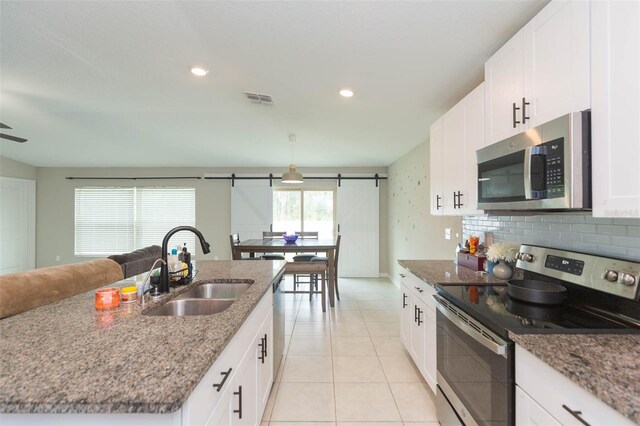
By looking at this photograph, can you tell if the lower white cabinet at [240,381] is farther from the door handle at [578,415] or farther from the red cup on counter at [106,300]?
the door handle at [578,415]

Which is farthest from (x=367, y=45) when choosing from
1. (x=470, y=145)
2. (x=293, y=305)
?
(x=293, y=305)

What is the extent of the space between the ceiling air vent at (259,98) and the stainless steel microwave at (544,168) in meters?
2.00

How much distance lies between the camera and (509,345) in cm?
112

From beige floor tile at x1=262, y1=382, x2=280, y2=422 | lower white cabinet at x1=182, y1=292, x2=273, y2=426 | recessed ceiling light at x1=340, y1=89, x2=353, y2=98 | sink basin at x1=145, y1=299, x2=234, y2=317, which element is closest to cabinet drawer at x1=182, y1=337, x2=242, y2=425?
lower white cabinet at x1=182, y1=292, x2=273, y2=426

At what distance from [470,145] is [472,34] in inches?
26.4

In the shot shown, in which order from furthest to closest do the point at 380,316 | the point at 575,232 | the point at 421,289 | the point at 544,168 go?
the point at 380,316 < the point at 421,289 < the point at 575,232 < the point at 544,168

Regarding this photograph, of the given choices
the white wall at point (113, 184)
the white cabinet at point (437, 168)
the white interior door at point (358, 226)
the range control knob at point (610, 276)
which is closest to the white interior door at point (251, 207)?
the white wall at point (113, 184)

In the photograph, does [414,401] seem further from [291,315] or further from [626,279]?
[291,315]

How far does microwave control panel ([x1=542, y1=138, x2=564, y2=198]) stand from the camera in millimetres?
1191

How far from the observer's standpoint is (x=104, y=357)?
847 mm

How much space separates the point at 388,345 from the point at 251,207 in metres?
4.06

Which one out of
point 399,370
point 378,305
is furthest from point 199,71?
point 378,305

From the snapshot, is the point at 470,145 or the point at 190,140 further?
the point at 190,140

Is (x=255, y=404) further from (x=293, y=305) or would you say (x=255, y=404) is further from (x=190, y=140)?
(x=190, y=140)
